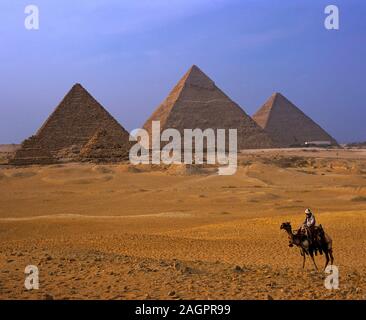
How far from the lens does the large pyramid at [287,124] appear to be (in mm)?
79312

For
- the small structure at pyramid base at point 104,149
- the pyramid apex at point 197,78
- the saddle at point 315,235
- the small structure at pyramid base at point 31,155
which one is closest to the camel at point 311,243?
the saddle at point 315,235

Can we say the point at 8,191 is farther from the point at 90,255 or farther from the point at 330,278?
the point at 330,278

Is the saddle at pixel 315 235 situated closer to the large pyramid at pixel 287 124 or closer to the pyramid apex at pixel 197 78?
the pyramid apex at pixel 197 78

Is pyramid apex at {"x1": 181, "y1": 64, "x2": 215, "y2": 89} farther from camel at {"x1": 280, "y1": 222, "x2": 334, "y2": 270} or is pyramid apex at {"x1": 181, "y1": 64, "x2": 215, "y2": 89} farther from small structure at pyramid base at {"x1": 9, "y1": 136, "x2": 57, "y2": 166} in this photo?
camel at {"x1": 280, "y1": 222, "x2": 334, "y2": 270}

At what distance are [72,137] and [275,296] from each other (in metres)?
45.7

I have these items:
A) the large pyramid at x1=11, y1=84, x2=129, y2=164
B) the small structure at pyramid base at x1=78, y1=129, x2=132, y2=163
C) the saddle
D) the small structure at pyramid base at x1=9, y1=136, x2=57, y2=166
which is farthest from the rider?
the small structure at pyramid base at x1=9, y1=136, x2=57, y2=166

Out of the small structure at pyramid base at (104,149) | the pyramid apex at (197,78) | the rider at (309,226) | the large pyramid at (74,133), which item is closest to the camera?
the rider at (309,226)

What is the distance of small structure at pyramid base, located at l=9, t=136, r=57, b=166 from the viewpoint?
43987mm

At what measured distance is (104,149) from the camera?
44.8 metres

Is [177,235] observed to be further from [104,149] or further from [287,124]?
[287,124]

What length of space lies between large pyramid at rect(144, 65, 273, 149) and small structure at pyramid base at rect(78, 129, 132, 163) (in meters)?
20.4

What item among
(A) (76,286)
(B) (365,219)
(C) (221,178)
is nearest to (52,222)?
(B) (365,219)

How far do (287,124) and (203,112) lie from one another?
52.2 ft

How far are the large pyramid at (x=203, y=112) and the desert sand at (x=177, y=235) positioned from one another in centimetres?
3738
